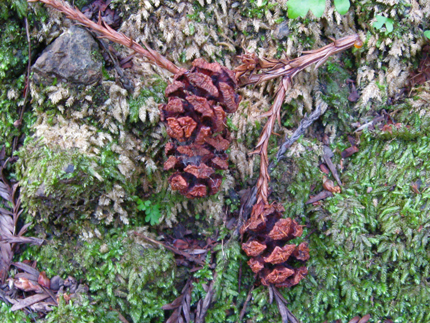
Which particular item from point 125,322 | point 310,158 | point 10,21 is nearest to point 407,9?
point 310,158

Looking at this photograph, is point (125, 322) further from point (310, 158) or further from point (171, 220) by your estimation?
point (310, 158)

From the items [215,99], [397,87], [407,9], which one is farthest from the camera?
[397,87]

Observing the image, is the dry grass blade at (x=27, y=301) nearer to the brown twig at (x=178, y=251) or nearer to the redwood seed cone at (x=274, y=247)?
the brown twig at (x=178, y=251)

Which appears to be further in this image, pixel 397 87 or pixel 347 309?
pixel 397 87

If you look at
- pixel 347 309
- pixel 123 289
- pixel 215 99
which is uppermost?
pixel 215 99

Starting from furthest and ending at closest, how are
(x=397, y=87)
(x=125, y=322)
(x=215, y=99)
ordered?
(x=397, y=87) < (x=125, y=322) < (x=215, y=99)

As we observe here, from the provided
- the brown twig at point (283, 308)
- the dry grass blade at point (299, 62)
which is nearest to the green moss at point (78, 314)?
the brown twig at point (283, 308)
